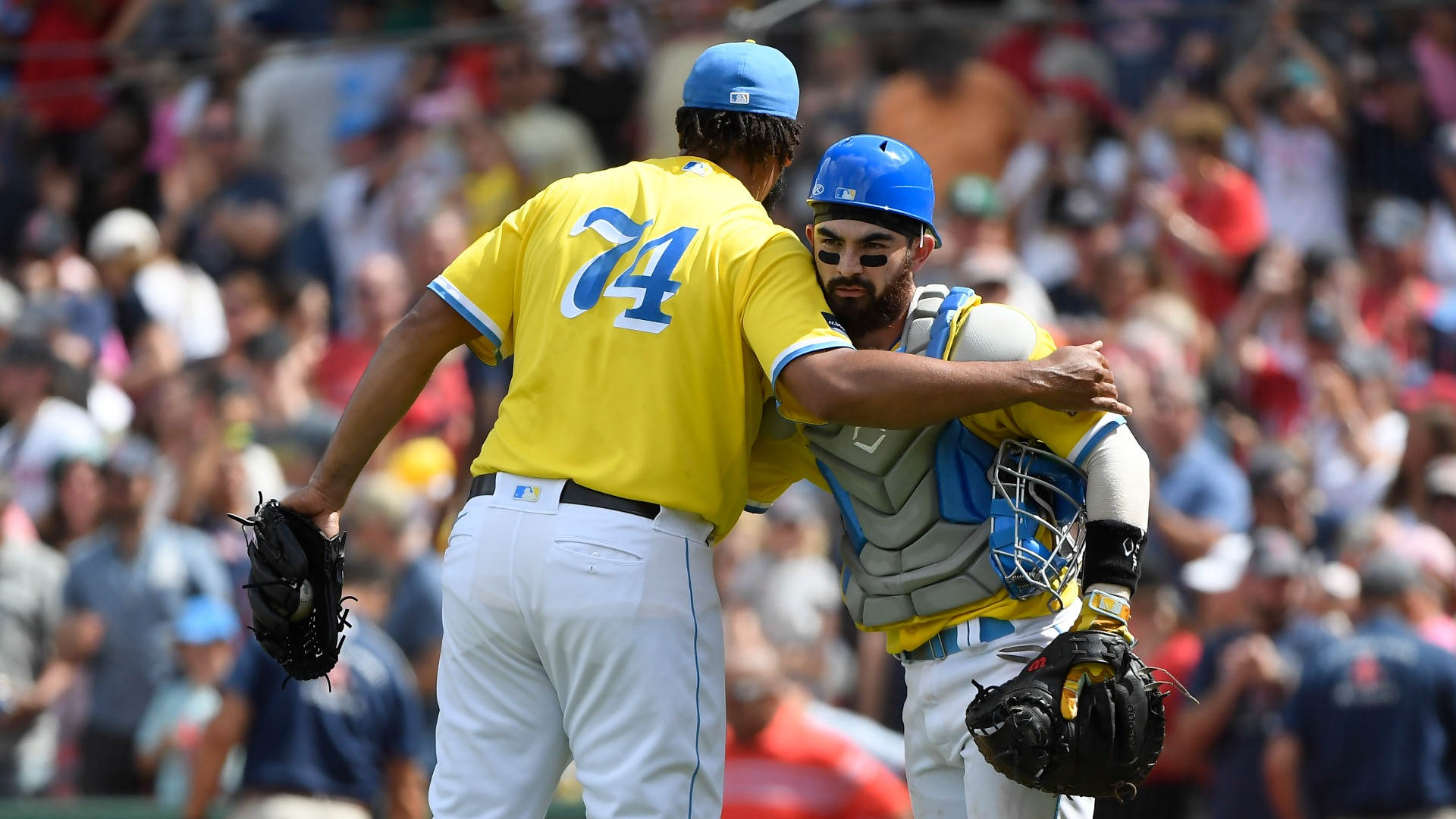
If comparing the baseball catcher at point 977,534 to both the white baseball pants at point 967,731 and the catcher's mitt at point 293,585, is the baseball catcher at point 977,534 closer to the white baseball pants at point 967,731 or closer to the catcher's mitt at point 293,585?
the white baseball pants at point 967,731

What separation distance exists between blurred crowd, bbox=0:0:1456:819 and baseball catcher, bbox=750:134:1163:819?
121 inches

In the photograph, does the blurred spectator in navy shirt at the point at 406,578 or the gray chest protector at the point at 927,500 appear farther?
the blurred spectator in navy shirt at the point at 406,578

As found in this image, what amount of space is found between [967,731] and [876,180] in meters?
1.30

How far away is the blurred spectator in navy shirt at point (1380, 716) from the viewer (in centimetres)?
725

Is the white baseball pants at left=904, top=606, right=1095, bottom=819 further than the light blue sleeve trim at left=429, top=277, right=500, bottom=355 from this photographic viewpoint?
No

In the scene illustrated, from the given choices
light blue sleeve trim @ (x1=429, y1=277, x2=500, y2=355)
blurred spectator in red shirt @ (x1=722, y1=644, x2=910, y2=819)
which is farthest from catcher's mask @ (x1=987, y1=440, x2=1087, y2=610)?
blurred spectator in red shirt @ (x1=722, y1=644, x2=910, y2=819)

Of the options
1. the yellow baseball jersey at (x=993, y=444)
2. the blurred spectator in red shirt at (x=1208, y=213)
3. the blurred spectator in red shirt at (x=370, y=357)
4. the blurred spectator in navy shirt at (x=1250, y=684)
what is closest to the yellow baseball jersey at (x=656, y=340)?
the yellow baseball jersey at (x=993, y=444)

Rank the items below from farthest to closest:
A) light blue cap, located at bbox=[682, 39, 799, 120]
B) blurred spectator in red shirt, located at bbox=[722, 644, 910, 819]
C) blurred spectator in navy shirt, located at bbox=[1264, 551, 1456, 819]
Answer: blurred spectator in red shirt, located at bbox=[722, 644, 910, 819] → blurred spectator in navy shirt, located at bbox=[1264, 551, 1456, 819] → light blue cap, located at bbox=[682, 39, 799, 120]

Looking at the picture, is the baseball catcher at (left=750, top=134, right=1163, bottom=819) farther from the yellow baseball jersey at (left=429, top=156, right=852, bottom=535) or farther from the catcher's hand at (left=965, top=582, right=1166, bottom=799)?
the yellow baseball jersey at (left=429, top=156, right=852, bottom=535)

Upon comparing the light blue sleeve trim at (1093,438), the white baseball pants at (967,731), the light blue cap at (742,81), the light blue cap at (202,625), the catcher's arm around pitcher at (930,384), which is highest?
the light blue cap at (742,81)

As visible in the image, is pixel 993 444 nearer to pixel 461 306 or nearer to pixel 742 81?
pixel 742 81

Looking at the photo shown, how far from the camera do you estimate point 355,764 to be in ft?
25.1

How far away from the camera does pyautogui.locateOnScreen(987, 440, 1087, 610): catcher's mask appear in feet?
13.9

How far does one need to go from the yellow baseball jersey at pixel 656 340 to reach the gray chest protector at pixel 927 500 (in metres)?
0.26
